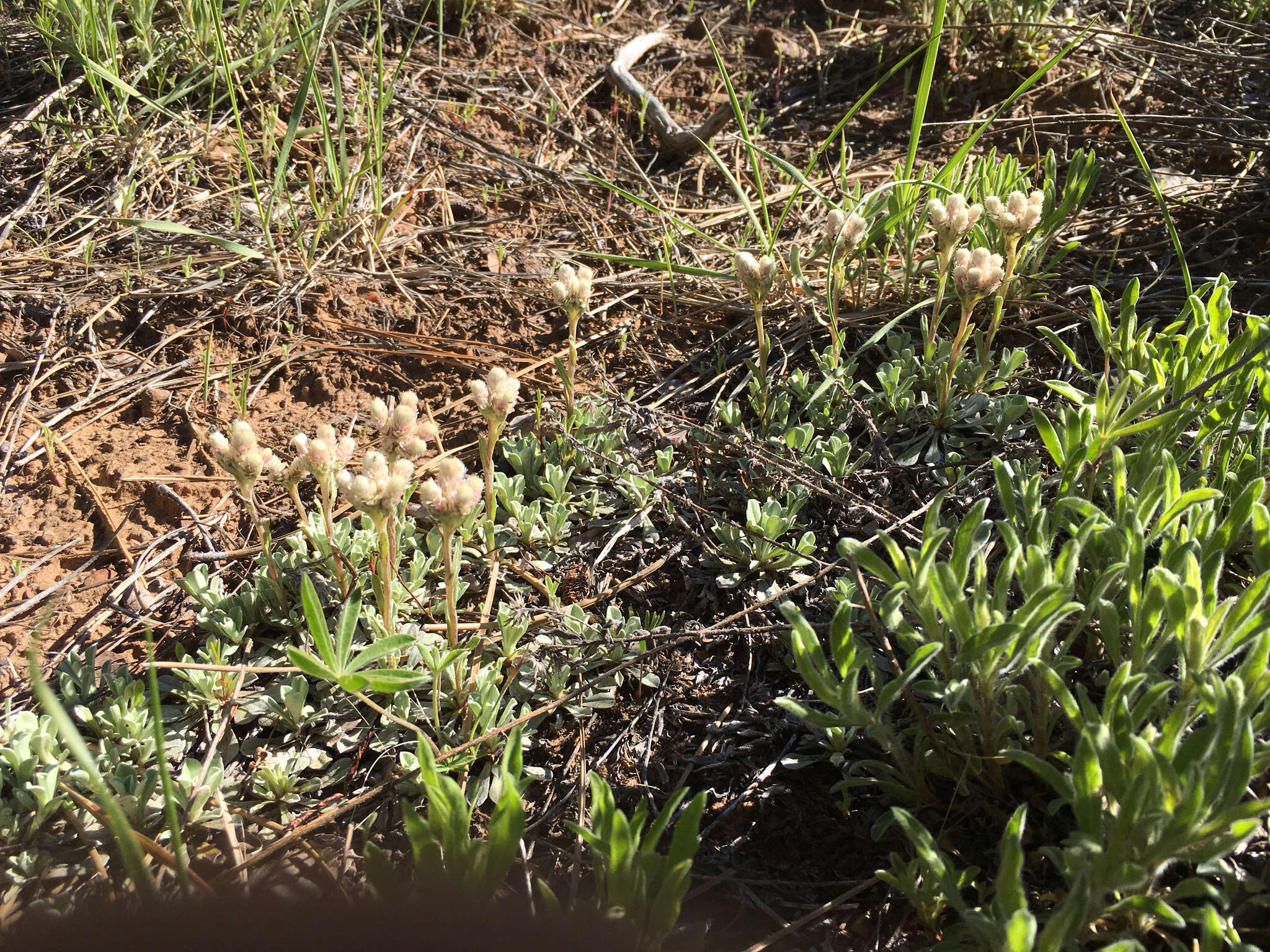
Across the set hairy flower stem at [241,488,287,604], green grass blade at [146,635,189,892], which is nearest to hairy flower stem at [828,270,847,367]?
hairy flower stem at [241,488,287,604]

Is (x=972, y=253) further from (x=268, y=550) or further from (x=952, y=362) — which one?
(x=268, y=550)

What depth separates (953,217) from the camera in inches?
88.1

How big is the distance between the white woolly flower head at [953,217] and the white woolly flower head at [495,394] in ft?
3.75

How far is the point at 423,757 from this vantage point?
1.39m

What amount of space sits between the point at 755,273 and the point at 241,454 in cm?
126

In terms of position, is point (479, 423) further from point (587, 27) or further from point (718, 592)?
point (587, 27)

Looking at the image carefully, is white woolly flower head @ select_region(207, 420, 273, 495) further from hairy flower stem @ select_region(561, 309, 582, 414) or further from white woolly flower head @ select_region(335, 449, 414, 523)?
hairy flower stem @ select_region(561, 309, 582, 414)

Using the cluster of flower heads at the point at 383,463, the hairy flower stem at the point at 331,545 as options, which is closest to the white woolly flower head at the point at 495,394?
the cluster of flower heads at the point at 383,463

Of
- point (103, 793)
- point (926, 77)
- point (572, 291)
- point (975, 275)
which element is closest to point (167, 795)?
point (103, 793)

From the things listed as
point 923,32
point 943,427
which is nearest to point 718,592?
point 943,427

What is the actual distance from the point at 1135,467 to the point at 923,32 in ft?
9.25

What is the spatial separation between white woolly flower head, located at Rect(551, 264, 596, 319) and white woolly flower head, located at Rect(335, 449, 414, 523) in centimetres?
72

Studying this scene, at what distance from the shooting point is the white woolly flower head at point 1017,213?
7.32 ft

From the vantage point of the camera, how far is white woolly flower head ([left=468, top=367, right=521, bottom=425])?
6.32 ft
